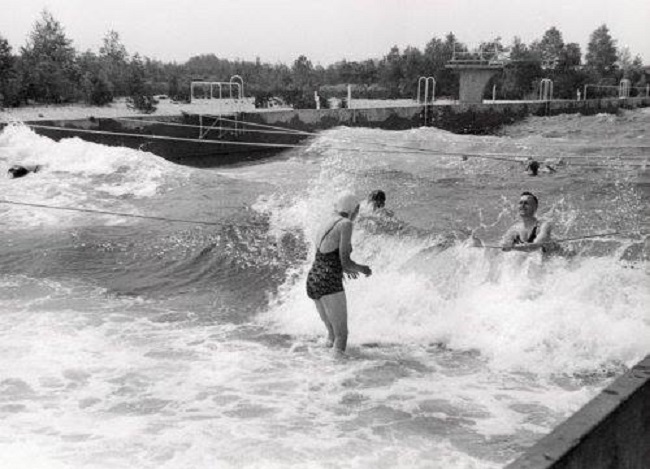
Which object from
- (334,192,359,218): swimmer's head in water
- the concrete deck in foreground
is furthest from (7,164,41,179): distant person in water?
the concrete deck in foreground

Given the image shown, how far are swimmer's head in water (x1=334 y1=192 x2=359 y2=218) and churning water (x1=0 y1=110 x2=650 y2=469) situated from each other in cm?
145

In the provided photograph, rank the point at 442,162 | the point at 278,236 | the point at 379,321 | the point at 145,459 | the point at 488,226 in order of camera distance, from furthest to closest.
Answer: the point at 442,162
the point at 488,226
the point at 278,236
the point at 379,321
the point at 145,459

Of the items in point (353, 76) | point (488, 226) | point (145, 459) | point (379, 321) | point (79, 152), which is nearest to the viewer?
point (145, 459)

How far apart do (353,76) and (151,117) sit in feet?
166

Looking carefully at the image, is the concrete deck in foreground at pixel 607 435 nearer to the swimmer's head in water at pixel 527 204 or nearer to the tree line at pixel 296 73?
the swimmer's head in water at pixel 527 204

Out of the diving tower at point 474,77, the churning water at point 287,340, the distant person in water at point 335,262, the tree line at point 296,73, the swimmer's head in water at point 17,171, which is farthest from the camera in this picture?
the diving tower at point 474,77

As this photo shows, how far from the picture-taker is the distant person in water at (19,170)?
Result: 17766 millimetres

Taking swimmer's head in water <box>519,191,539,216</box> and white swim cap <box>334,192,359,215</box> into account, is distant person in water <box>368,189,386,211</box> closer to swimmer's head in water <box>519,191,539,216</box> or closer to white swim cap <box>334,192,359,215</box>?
swimmer's head in water <box>519,191,539,216</box>

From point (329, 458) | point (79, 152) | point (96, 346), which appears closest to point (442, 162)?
point (79, 152)

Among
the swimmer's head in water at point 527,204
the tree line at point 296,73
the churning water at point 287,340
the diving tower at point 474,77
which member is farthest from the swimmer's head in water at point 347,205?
the diving tower at point 474,77

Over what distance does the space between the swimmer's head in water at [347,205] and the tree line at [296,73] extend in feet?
81.1

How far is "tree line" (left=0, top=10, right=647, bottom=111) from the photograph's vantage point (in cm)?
3478

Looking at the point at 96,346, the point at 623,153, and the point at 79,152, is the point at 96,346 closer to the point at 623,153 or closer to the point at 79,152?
the point at 79,152

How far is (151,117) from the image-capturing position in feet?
80.7
